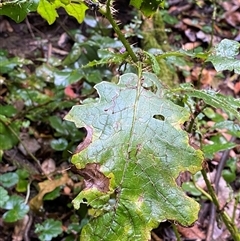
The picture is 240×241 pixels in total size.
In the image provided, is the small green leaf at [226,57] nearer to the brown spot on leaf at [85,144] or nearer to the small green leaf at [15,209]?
the brown spot on leaf at [85,144]

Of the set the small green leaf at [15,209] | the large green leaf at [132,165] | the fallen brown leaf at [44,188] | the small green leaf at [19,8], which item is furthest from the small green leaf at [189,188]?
the small green leaf at [19,8]

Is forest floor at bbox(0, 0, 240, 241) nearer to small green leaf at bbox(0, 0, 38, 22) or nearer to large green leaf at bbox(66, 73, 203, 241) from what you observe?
large green leaf at bbox(66, 73, 203, 241)

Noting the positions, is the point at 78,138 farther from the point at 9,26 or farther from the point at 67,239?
the point at 9,26

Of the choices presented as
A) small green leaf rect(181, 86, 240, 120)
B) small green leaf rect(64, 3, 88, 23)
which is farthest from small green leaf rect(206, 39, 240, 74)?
small green leaf rect(64, 3, 88, 23)

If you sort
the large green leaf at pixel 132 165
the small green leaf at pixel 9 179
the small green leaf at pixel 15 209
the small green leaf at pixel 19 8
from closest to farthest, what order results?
1. the large green leaf at pixel 132 165
2. the small green leaf at pixel 19 8
3. the small green leaf at pixel 15 209
4. the small green leaf at pixel 9 179

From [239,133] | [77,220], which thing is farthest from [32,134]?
[239,133]

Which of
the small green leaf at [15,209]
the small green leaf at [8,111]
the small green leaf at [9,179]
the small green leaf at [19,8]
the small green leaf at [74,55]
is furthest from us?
the small green leaf at [74,55]

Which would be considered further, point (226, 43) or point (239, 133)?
point (239, 133)
